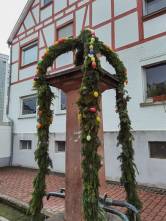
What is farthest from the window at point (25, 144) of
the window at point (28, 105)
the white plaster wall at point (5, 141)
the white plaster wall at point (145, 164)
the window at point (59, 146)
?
the white plaster wall at point (145, 164)

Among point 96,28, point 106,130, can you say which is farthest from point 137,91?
point 96,28

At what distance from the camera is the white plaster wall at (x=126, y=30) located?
6.25 m

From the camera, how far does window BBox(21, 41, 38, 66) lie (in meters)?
A: 9.60

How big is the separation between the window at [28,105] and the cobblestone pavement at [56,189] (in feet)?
9.25

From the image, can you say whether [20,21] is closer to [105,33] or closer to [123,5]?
[105,33]

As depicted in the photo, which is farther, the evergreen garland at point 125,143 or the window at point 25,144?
the window at point 25,144

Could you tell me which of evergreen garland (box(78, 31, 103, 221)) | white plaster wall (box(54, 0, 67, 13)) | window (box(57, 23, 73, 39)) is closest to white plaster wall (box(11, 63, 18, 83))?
window (box(57, 23, 73, 39))

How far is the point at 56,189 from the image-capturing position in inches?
215

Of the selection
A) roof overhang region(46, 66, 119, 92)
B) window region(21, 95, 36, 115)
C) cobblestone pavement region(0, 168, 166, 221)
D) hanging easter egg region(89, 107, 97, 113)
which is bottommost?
cobblestone pavement region(0, 168, 166, 221)

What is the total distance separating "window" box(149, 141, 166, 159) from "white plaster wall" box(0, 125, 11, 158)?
20.8 feet

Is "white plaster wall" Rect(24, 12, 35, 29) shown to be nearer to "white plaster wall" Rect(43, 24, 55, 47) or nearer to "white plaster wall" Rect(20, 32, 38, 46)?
"white plaster wall" Rect(20, 32, 38, 46)

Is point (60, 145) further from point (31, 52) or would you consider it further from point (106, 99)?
point (31, 52)

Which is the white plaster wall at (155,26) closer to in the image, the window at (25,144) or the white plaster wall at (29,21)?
the white plaster wall at (29,21)

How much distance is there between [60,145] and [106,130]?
7.16 feet
